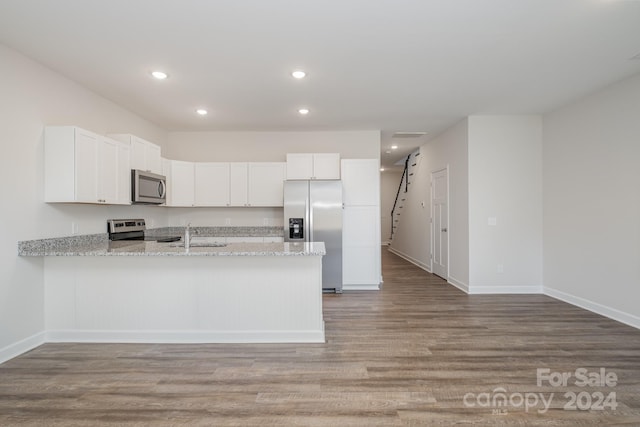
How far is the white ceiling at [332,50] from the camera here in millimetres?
2342

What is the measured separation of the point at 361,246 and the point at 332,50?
3190mm

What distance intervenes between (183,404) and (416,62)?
11.2ft

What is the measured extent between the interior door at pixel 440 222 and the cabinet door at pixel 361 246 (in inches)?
56.4

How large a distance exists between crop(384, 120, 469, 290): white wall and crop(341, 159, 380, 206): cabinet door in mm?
1332

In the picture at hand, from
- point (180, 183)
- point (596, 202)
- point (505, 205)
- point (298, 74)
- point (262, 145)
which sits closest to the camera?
point (298, 74)

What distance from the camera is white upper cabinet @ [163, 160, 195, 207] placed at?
17.0ft

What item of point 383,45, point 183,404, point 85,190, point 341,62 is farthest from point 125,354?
point 383,45

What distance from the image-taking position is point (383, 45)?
282 centimetres

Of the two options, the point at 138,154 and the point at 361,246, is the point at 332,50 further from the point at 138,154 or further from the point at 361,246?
the point at 361,246

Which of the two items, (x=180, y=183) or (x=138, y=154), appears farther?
(x=180, y=183)

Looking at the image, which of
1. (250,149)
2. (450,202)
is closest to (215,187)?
(250,149)

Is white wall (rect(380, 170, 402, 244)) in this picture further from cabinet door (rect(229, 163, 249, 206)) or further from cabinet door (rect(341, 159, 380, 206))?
cabinet door (rect(229, 163, 249, 206))

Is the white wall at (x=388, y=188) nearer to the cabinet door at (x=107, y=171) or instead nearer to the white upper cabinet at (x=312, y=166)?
the white upper cabinet at (x=312, y=166)

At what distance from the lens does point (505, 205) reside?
16.4 ft
